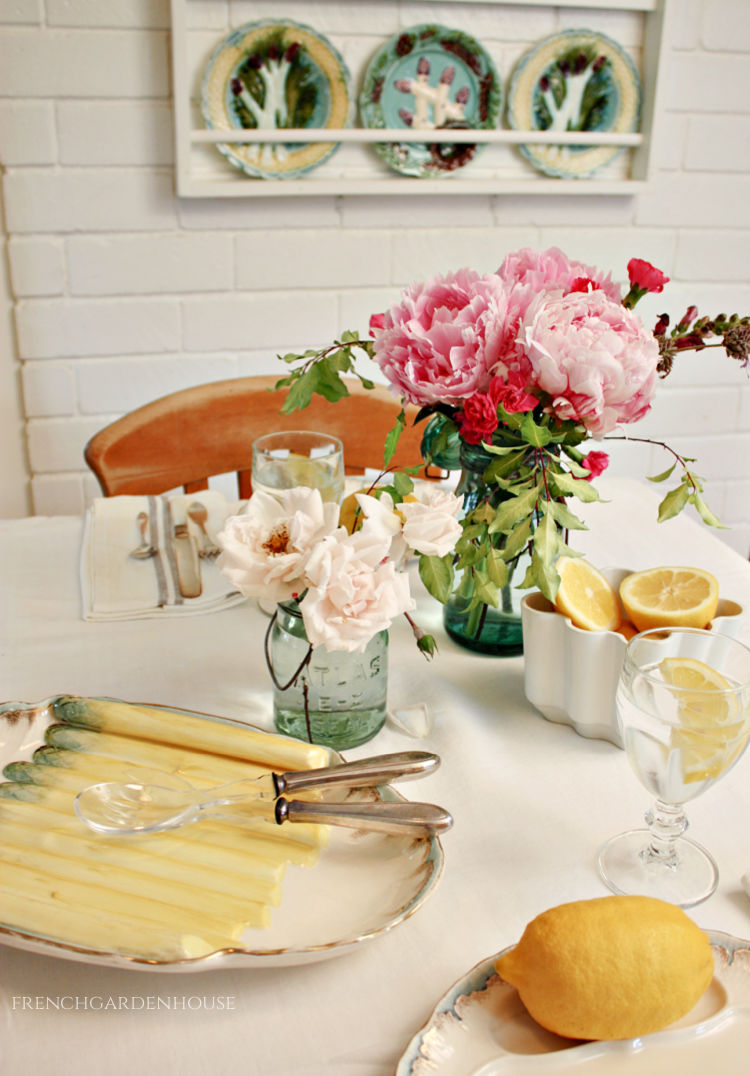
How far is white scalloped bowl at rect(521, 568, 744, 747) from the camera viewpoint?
2.35 ft

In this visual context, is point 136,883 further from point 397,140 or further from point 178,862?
point 397,140

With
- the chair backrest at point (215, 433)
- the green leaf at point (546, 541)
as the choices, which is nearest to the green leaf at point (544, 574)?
the green leaf at point (546, 541)

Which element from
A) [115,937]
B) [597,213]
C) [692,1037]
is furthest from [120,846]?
[597,213]

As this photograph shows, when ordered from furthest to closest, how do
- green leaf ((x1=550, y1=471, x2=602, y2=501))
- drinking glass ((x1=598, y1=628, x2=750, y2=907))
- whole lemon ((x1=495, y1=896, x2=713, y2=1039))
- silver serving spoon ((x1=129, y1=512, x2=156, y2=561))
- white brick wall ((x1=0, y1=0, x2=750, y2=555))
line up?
1. white brick wall ((x1=0, y1=0, x2=750, y2=555))
2. silver serving spoon ((x1=129, y1=512, x2=156, y2=561))
3. green leaf ((x1=550, y1=471, x2=602, y2=501))
4. drinking glass ((x1=598, y1=628, x2=750, y2=907))
5. whole lemon ((x1=495, y1=896, x2=713, y2=1039))

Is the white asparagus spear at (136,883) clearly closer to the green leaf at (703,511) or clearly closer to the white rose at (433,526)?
the white rose at (433,526)

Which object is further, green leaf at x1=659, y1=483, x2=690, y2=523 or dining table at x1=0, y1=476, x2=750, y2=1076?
green leaf at x1=659, y1=483, x2=690, y2=523

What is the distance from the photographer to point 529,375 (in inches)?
26.9

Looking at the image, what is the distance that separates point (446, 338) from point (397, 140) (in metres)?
1.05

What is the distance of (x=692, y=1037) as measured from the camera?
48cm

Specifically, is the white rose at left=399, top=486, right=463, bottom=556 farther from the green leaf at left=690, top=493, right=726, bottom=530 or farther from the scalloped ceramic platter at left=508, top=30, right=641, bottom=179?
the scalloped ceramic platter at left=508, top=30, right=641, bottom=179

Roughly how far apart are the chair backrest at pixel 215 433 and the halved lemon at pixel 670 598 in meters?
0.62

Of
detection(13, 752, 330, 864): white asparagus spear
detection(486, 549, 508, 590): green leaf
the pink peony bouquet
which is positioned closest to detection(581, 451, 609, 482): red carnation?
the pink peony bouquet

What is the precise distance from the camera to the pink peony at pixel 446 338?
27.0 inches

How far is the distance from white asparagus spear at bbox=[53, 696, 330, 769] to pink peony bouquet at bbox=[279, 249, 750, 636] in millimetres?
152
